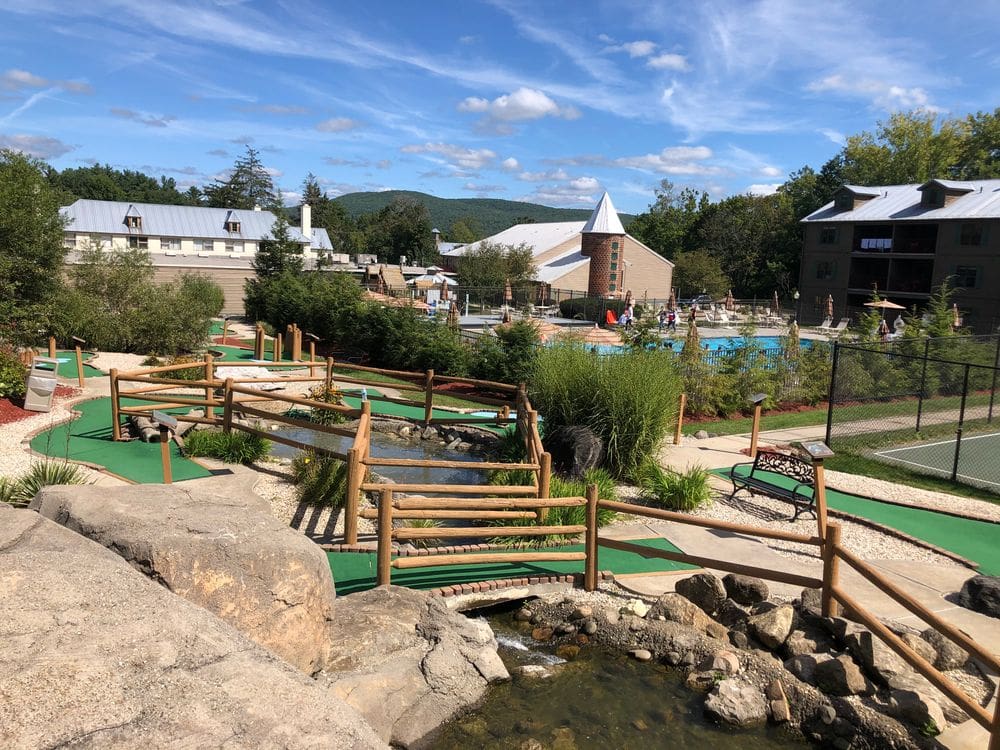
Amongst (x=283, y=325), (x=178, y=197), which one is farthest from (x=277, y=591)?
(x=178, y=197)

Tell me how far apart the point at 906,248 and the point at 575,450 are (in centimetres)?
4692

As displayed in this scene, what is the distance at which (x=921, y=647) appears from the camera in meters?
5.90

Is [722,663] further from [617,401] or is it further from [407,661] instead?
[617,401]

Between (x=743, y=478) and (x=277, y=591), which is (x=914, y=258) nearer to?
(x=743, y=478)

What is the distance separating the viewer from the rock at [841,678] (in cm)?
561

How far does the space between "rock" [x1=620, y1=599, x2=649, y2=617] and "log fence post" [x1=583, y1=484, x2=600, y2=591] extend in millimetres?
507

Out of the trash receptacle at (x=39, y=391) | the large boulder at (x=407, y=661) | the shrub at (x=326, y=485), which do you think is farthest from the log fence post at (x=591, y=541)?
the trash receptacle at (x=39, y=391)

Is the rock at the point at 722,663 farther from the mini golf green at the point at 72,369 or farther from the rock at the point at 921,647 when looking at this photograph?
the mini golf green at the point at 72,369

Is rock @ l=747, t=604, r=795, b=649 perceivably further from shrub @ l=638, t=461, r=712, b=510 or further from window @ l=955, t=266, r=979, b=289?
window @ l=955, t=266, r=979, b=289

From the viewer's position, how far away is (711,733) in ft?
17.9

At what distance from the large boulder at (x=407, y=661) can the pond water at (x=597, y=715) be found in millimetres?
180

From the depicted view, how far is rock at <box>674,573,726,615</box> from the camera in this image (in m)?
7.04

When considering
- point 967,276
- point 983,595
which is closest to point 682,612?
point 983,595

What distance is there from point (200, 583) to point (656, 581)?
4.89 meters
